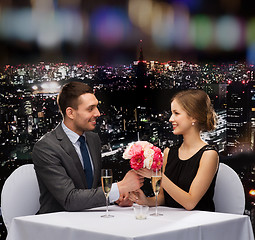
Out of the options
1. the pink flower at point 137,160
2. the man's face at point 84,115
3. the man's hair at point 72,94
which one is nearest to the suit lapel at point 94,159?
the man's face at point 84,115

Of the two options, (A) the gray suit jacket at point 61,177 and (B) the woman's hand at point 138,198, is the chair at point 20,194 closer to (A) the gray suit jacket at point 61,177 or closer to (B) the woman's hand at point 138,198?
(A) the gray suit jacket at point 61,177

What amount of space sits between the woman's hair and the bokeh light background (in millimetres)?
1763

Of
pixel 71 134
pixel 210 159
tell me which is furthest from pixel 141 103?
pixel 210 159

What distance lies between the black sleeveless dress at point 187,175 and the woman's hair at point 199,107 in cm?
18

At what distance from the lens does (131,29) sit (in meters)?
4.61

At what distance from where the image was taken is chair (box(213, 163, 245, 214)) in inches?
110

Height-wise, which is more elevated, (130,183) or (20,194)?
(130,183)

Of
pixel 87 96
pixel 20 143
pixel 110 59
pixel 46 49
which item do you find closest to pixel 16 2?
pixel 46 49

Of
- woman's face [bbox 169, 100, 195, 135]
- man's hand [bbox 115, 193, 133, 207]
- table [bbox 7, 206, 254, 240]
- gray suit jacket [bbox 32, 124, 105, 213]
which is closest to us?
table [bbox 7, 206, 254, 240]

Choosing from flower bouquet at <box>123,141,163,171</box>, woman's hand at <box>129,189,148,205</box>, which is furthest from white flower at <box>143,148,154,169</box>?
woman's hand at <box>129,189,148,205</box>

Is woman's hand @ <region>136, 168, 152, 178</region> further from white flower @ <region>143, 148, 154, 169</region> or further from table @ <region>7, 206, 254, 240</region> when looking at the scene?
table @ <region>7, 206, 254, 240</region>

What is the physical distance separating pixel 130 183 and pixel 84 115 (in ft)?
2.04

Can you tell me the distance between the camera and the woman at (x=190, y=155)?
103 inches

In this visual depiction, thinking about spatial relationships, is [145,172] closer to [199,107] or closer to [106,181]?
[106,181]
